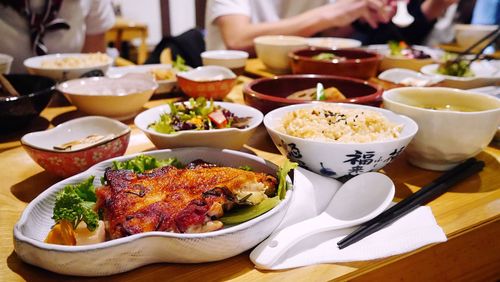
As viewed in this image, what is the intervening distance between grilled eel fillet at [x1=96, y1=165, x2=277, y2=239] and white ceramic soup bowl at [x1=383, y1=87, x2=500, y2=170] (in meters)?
0.52

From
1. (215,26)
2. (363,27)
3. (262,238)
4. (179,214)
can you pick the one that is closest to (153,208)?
(179,214)

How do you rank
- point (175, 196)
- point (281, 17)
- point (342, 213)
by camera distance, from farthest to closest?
point (281, 17)
point (342, 213)
point (175, 196)

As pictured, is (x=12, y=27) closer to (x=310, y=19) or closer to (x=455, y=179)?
(x=310, y=19)

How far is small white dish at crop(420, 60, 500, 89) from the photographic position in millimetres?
1802

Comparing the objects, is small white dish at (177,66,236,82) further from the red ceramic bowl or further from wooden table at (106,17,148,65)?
wooden table at (106,17,148,65)

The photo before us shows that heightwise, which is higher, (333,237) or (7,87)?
(7,87)

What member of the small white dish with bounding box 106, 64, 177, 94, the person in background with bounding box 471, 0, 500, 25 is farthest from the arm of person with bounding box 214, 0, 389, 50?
the person in background with bounding box 471, 0, 500, 25

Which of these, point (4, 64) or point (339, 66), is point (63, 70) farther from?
point (339, 66)

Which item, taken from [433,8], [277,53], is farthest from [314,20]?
[433,8]

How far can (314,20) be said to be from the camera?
296 centimetres

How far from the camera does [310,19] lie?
2.96m

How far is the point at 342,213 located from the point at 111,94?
1026 millimetres

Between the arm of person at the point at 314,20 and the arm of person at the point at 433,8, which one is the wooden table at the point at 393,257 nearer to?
the arm of person at the point at 314,20

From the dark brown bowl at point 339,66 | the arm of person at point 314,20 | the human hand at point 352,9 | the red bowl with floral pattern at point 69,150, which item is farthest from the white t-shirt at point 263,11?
the red bowl with floral pattern at point 69,150
